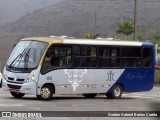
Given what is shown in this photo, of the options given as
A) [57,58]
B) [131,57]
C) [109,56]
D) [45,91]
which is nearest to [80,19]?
[131,57]

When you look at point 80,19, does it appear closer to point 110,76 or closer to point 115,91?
point 115,91

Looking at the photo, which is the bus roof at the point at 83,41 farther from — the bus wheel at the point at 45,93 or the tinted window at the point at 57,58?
the bus wheel at the point at 45,93

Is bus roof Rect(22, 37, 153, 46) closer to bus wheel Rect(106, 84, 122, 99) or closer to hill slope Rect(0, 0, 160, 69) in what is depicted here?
bus wheel Rect(106, 84, 122, 99)

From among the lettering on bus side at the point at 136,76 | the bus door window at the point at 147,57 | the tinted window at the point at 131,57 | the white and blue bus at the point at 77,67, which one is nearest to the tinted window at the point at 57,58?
the white and blue bus at the point at 77,67

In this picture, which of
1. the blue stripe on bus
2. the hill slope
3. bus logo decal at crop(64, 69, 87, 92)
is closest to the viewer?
bus logo decal at crop(64, 69, 87, 92)

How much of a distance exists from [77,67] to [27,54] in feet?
7.32

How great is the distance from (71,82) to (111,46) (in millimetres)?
2774

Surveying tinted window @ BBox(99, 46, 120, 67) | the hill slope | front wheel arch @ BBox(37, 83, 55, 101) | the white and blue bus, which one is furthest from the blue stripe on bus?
the hill slope

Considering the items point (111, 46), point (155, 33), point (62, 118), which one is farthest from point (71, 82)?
point (155, 33)

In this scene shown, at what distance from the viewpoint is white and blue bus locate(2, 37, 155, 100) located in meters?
20.9

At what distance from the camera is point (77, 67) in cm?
2220

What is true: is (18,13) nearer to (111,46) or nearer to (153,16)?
(153,16)

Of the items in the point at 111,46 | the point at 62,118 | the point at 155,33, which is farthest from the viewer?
the point at 155,33

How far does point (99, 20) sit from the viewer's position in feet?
516
